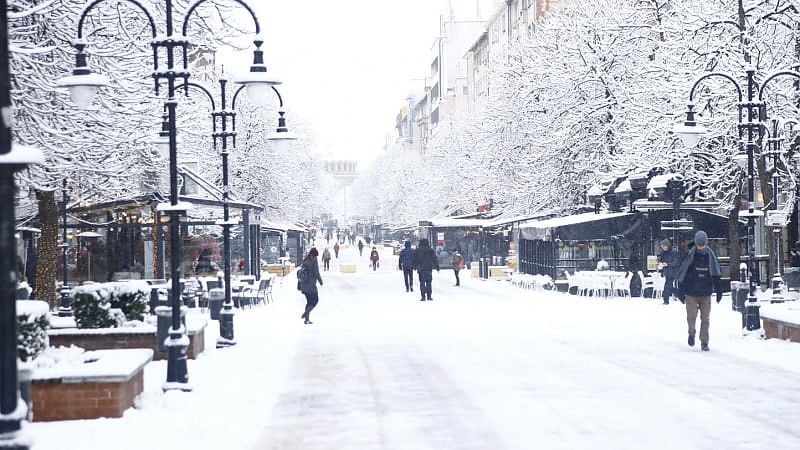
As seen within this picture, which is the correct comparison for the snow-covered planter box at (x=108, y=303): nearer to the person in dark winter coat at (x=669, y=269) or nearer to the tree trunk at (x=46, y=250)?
the tree trunk at (x=46, y=250)

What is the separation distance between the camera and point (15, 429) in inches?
254

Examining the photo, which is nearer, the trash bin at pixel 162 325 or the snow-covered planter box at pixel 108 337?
the snow-covered planter box at pixel 108 337

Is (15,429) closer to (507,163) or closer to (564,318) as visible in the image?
(564,318)

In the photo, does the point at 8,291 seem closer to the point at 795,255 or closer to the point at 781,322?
the point at 781,322

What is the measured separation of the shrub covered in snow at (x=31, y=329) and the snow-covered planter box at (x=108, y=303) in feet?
11.9

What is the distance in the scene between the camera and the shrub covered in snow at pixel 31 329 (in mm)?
11938

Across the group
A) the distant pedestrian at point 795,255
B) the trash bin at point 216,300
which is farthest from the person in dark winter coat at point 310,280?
the distant pedestrian at point 795,255

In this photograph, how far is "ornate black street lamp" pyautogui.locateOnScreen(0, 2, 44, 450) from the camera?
6.38 metres

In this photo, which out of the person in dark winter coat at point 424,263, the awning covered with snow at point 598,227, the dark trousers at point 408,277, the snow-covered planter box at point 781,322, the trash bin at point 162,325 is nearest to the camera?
the trash bin at point 162,325

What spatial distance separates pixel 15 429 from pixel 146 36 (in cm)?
1337

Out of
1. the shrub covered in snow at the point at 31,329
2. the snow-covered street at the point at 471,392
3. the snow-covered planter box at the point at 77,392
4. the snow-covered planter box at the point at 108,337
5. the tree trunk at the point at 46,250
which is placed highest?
the tree trunk at the point at 46,250

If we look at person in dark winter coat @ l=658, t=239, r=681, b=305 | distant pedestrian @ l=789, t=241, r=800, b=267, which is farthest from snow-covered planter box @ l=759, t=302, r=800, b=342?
distant pedestrian @ l=789, t=241, r=800, b=267

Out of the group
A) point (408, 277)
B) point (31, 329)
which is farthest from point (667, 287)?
point (31, 329)

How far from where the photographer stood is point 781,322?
1983 cm
